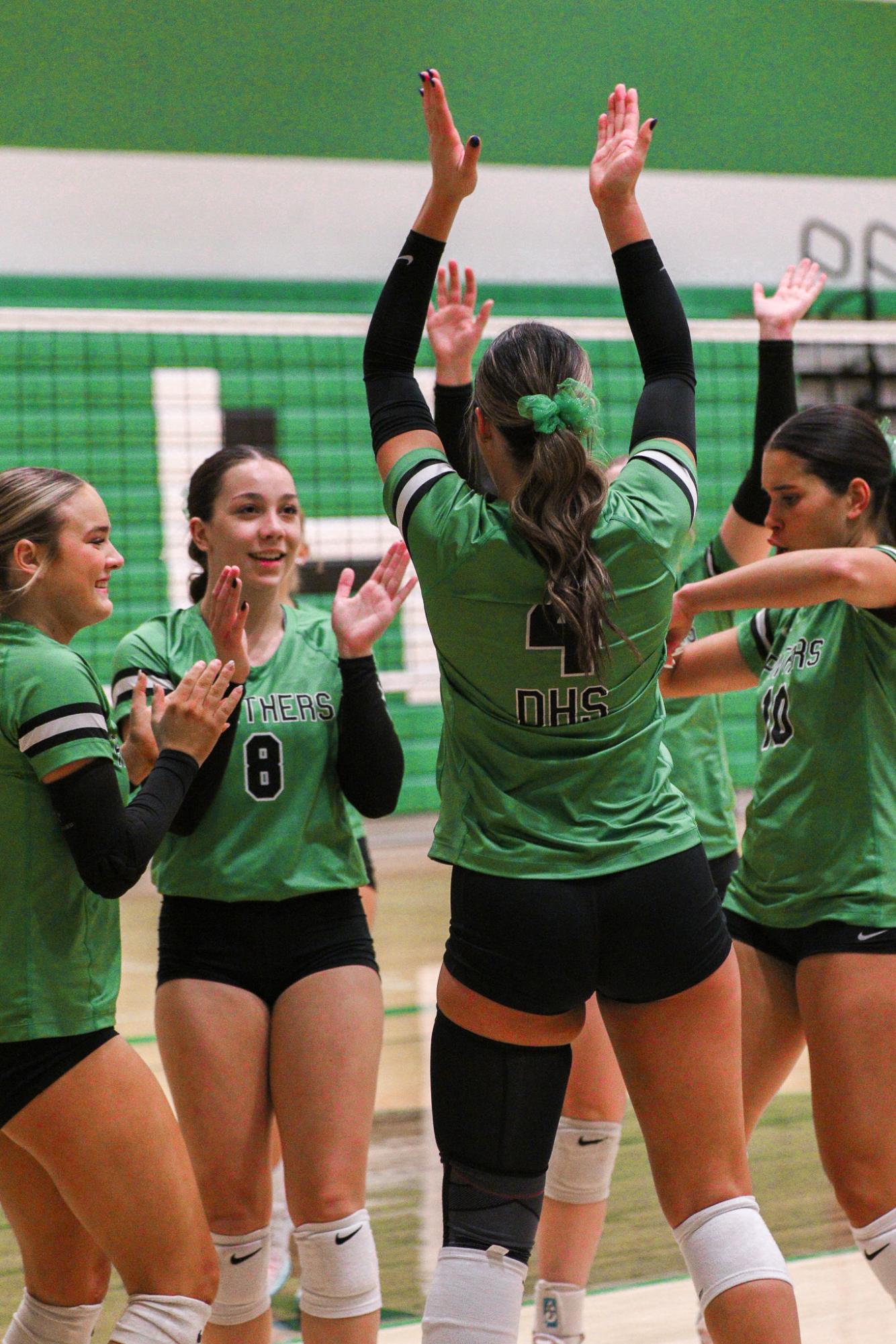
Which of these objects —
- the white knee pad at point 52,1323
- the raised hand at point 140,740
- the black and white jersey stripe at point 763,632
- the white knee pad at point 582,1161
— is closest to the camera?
the white knee pad at point 52,1323

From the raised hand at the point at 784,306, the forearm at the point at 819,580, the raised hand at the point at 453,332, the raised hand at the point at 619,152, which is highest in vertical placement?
the raised hand at the point at 619,152

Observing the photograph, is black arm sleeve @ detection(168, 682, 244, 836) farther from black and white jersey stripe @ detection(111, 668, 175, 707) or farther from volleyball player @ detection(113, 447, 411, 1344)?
black and white jersey stripe @ detection(111, 668, 175, 707)

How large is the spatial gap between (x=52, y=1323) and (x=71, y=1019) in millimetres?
558

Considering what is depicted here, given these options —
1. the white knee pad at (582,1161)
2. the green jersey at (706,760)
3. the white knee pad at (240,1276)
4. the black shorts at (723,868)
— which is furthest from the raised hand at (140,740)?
the black shorts at (723,868)

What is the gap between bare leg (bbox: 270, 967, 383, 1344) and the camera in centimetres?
260

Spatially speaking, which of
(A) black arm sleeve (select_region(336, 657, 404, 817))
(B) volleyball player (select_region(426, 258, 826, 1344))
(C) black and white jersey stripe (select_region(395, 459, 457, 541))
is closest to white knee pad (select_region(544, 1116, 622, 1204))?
(B) volleyball player (select_region(426, 258, 826, 1344))

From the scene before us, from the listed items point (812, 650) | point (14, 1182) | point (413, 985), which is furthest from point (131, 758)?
point (413, 985)

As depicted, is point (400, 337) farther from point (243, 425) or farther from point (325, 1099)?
point (243, 425)

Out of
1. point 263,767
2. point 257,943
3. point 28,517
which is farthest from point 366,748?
point 28,517

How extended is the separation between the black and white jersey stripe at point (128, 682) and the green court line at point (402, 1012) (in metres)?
3.18

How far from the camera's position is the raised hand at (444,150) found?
7.57ft

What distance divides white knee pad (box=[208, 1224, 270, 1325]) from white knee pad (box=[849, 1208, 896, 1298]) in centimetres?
109

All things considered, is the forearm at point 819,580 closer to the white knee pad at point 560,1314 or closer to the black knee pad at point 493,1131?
the black knee pad at point 493,1131

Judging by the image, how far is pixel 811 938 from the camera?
105 inches
